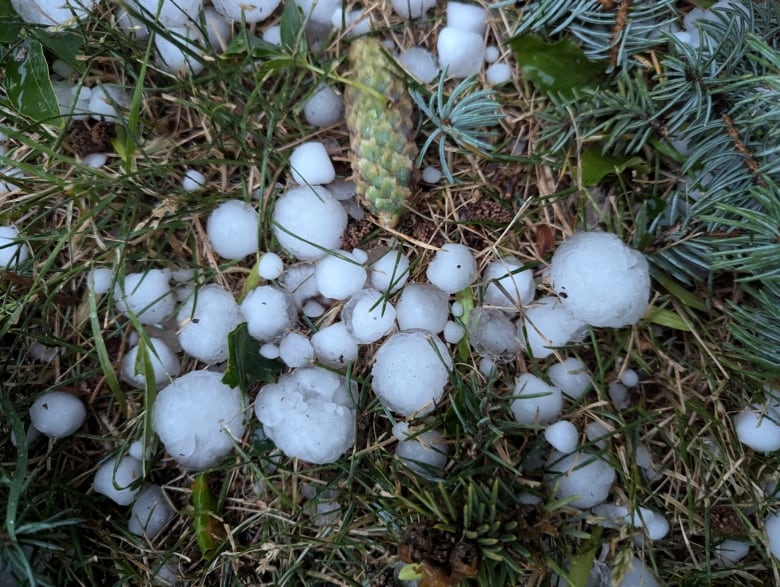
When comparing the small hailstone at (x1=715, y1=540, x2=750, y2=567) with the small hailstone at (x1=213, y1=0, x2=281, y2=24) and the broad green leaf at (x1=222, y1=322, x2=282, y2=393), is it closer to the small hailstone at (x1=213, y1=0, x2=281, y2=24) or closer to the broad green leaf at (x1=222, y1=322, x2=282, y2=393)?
the broad green leaf at (x1=222, y1=322, x2=282, y2=393)

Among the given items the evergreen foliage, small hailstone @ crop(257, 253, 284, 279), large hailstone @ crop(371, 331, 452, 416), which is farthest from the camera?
small hailstone @ crop(257, 253, 284, 279)

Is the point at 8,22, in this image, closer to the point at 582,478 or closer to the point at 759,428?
the point at 582,478

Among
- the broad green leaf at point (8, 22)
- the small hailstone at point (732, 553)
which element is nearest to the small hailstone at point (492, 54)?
the broad green leaf at point (8, 22)

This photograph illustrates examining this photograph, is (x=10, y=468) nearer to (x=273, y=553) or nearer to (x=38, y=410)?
(x=38, y=410)

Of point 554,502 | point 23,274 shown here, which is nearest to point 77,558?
point 23,274

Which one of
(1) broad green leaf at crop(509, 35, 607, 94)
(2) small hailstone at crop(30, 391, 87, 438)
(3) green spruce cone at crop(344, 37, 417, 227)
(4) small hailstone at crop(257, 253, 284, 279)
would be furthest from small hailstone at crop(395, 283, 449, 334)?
(2) small hailstone at crop(30, 391, 87, 438)

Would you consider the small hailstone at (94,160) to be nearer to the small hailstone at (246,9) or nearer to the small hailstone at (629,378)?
the small hailstone at (246,9)
